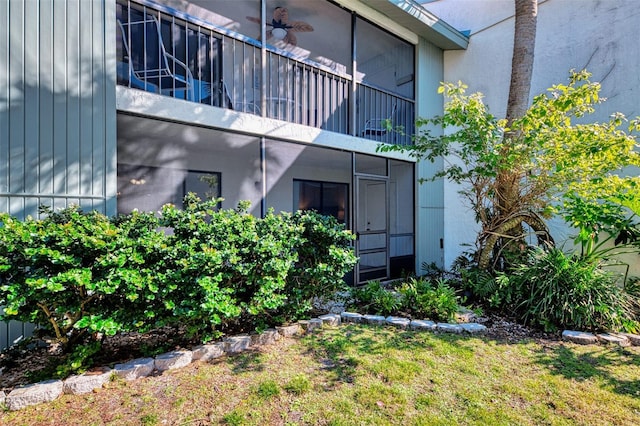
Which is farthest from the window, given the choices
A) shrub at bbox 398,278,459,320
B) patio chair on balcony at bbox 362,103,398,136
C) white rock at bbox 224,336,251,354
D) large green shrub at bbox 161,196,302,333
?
white rock at bbox 224,336,251,354

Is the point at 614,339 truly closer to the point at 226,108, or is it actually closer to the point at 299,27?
the point at 226,108

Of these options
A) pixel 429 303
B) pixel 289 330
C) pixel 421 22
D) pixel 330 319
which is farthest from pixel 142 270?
pixel 421 22

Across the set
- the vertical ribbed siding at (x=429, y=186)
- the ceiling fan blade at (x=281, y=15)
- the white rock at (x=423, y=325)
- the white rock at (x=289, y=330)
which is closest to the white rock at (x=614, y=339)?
the white rock at (x=423, y=325)

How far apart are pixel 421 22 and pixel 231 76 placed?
4509 millimetres

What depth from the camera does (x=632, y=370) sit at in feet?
12.1

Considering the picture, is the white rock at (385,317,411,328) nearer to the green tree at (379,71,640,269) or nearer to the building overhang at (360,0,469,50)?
the green tree at (379,71,640,269)

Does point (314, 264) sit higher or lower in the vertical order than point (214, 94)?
lower

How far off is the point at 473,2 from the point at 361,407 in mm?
9869

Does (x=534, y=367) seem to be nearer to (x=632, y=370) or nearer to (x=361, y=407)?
(x=632, y=370)

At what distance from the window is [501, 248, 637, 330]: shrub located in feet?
13.4

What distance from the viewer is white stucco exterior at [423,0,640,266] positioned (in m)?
6.78

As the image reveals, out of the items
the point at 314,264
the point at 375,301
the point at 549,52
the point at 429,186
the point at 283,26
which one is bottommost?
the point at 375,301

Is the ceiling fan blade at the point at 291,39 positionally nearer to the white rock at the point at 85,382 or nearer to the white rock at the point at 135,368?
the white rock at the point at 135,368

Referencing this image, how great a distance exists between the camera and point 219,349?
380 cm
